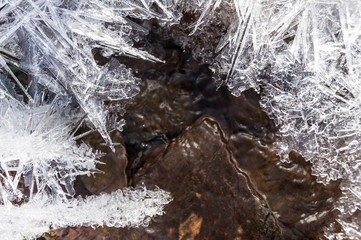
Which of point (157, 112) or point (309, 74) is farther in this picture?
point (157, 112)

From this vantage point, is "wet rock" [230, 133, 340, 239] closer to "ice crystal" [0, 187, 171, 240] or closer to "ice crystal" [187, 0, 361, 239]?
"ice crystal" [187, 0, 361, 239]

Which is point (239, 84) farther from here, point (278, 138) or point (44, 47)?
point (44, 47)

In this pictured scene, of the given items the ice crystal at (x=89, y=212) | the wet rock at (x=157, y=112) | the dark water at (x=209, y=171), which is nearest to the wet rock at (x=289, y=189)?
the dark water at (x=209, y=171)

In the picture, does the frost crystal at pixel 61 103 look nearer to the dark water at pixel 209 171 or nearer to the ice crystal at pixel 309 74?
the dark water at pixel 209 171

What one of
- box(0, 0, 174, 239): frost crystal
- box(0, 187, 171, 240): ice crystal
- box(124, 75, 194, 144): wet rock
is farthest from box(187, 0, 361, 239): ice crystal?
box(0, 187, 171, 240): ice crystal

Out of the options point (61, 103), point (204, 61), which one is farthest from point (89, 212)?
point (204, 61)

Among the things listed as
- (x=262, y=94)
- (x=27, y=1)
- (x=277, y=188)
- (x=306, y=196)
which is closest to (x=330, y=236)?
(x=306, y=196)

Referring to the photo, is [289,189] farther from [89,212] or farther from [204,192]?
[89,212]
